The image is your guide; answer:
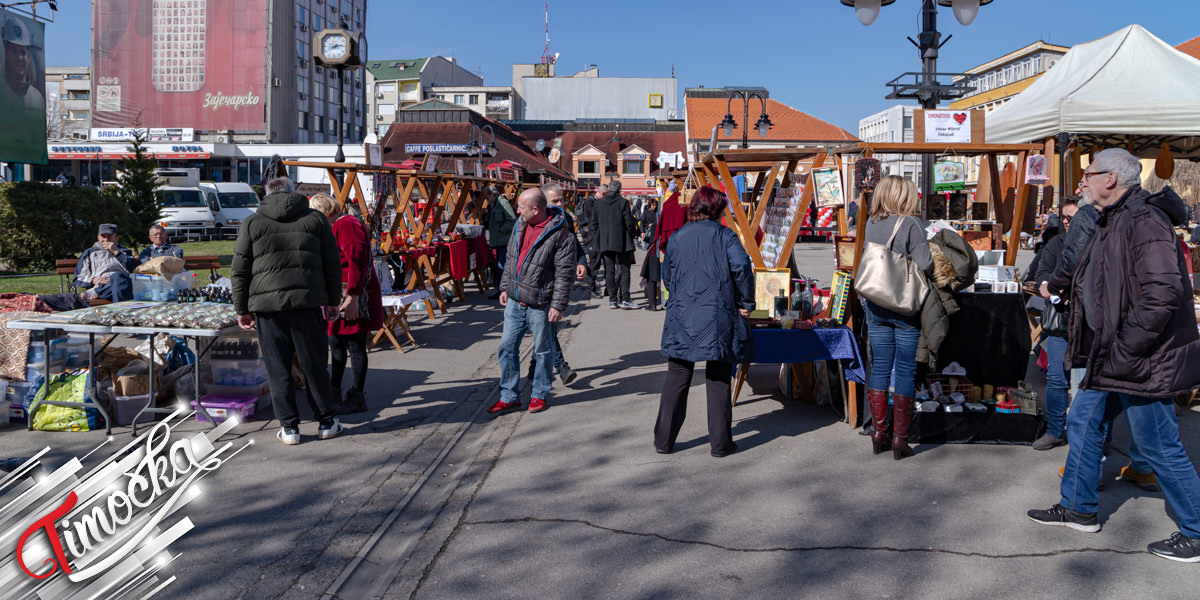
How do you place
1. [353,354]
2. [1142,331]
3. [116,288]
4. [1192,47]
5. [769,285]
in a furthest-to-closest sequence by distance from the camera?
1. [1192,47]
2. [116,288]
3. [769,285]
4. [353,354]
5. [1142,331]

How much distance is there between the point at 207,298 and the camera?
22.4 feet

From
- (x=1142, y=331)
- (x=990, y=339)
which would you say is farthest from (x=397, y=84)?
(x=1142, y=331)

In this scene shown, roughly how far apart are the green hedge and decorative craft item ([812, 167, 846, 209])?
16.4 metres

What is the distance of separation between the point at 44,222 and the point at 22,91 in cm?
712

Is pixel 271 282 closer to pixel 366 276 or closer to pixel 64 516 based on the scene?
pixel 366 276

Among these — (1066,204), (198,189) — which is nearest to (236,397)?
(1066,204)

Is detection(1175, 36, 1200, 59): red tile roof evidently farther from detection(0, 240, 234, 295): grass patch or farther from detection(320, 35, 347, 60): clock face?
detection(0, 240, 234, 295): grass patch

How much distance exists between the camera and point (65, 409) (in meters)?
6.00

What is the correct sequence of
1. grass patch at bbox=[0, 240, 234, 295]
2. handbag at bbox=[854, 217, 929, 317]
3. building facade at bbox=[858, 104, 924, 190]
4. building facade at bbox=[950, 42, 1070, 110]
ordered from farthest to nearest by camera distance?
building facade at bbox=[950, 42, 1070, 110], grass patch at bbox=[0, 240, 234, 295], building facade at bbox=[858, 104, 924, 190], handbag at bbox=[854, 217, 929, 317]

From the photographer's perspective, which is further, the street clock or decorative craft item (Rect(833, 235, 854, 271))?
the street clock

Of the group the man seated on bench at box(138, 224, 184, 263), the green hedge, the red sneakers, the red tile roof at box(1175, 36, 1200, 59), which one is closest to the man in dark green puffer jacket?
the red sneakers

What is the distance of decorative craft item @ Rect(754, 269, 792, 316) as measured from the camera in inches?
263

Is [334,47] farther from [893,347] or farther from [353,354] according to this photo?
[893,347]

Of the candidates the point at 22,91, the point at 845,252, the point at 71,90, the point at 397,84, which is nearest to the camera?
the point at 845,252
